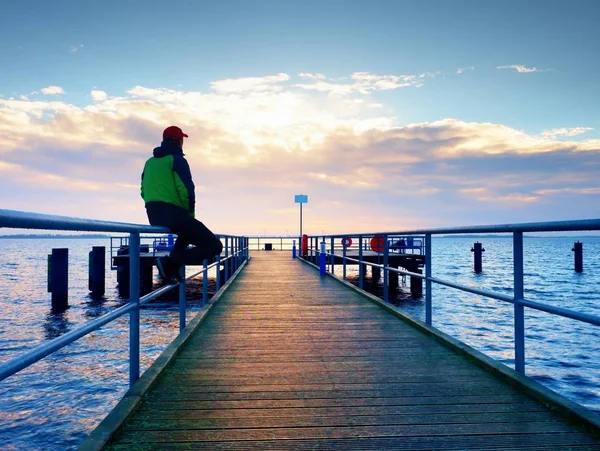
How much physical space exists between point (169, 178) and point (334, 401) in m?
2.60

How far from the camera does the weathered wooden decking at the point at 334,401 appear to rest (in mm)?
2492

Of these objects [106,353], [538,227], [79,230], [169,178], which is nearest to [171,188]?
[169,178]

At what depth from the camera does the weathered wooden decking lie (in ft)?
8.18

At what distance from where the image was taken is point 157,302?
21516mm

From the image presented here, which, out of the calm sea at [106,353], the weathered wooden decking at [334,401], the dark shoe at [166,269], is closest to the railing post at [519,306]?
the weathered wooden decking at [334,401]

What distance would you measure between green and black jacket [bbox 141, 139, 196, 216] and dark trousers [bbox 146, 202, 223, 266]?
0.08m

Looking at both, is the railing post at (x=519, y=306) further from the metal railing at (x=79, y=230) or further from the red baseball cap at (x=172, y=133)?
the red baseball cap at (x=172, y=133)

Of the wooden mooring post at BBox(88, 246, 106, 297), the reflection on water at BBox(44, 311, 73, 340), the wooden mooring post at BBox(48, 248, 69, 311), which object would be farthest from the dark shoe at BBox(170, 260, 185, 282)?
the wooden mooring post at BBox(88, 246, 106, 297)

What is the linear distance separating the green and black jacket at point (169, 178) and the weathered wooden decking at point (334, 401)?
146cm

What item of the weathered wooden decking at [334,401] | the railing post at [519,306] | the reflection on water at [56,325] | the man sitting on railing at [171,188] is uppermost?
the man sitting on railing at [171,188]

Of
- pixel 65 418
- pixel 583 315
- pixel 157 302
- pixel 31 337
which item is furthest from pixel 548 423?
pixel 157 302

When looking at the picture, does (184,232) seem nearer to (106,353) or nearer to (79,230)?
(79,230)

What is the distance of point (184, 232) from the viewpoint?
189 inches

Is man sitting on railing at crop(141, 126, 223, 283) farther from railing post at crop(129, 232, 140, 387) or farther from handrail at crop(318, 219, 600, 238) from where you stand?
handrail at crop(318, 219, 600, 238)
